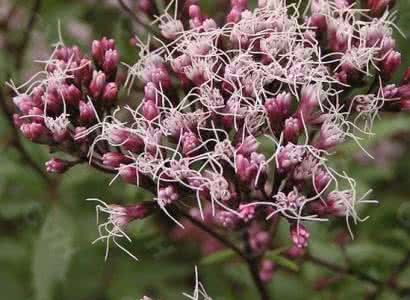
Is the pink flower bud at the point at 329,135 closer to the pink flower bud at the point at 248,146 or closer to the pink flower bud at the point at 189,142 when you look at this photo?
the pink flower bud at the point at 248,146

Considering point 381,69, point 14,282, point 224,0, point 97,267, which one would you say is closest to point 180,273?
point 97,267

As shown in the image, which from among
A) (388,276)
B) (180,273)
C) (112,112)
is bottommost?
(180,273)

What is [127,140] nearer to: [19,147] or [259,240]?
[259,240]

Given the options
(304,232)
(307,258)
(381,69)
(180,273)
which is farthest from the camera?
(180,273)

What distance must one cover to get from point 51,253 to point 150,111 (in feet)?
3.04

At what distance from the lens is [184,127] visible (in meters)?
2.44

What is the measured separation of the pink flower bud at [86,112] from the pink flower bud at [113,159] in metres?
0.11

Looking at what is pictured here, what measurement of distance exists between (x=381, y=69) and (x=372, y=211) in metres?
0.99

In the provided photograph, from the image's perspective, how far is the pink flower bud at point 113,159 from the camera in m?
2.46

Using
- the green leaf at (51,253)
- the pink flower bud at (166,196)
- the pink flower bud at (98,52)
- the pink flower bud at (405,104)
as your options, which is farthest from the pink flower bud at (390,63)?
the green leaf at (51,253)

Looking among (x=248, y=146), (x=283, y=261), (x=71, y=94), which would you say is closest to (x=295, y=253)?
(x=283, y=261)

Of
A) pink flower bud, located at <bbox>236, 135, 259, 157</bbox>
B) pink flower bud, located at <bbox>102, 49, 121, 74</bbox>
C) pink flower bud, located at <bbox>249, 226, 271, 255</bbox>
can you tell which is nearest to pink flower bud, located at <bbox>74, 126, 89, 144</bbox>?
pink flower bud, located at <bbox>102, 49, 121, 74</bbox>

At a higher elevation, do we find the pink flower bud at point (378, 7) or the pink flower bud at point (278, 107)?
the pink flower bud at point (378, 7)

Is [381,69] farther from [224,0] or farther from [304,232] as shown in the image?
[224,0]
